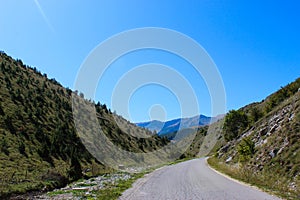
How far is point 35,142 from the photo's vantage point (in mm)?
36375

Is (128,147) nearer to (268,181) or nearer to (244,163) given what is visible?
(244,163)

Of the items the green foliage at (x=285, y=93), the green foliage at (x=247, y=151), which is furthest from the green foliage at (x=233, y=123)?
the green foliage at (x=247, y=151)

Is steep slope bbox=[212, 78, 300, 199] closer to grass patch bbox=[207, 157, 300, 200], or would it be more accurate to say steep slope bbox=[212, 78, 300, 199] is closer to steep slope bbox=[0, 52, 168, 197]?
grass patch bbox=[207, 157, 300, 200]

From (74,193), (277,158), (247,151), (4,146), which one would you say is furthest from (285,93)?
(4,146)

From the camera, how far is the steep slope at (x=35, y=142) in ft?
79.9

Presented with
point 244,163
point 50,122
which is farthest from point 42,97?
point 244,163

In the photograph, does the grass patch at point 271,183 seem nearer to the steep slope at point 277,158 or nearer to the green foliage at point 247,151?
the steep slope at point 277,158

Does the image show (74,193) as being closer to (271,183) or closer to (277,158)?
(271,183)

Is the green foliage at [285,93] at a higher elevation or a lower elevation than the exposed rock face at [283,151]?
higher

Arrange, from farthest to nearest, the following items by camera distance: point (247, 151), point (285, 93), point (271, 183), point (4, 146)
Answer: point (285, 93) → point (4, 146) → point (247, 151) → point (271, 183)

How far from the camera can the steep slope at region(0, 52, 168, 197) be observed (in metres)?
24.3

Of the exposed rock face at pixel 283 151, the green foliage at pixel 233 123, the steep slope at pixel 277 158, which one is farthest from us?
the green foliage at pixel 233 123

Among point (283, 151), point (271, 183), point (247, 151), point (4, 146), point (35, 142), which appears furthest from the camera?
point (35, 142)

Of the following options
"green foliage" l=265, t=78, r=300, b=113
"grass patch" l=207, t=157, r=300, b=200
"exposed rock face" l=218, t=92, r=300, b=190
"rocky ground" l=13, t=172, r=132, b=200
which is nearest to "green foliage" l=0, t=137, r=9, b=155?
"rocky ground" l=13, t=172, r=132, b=200
